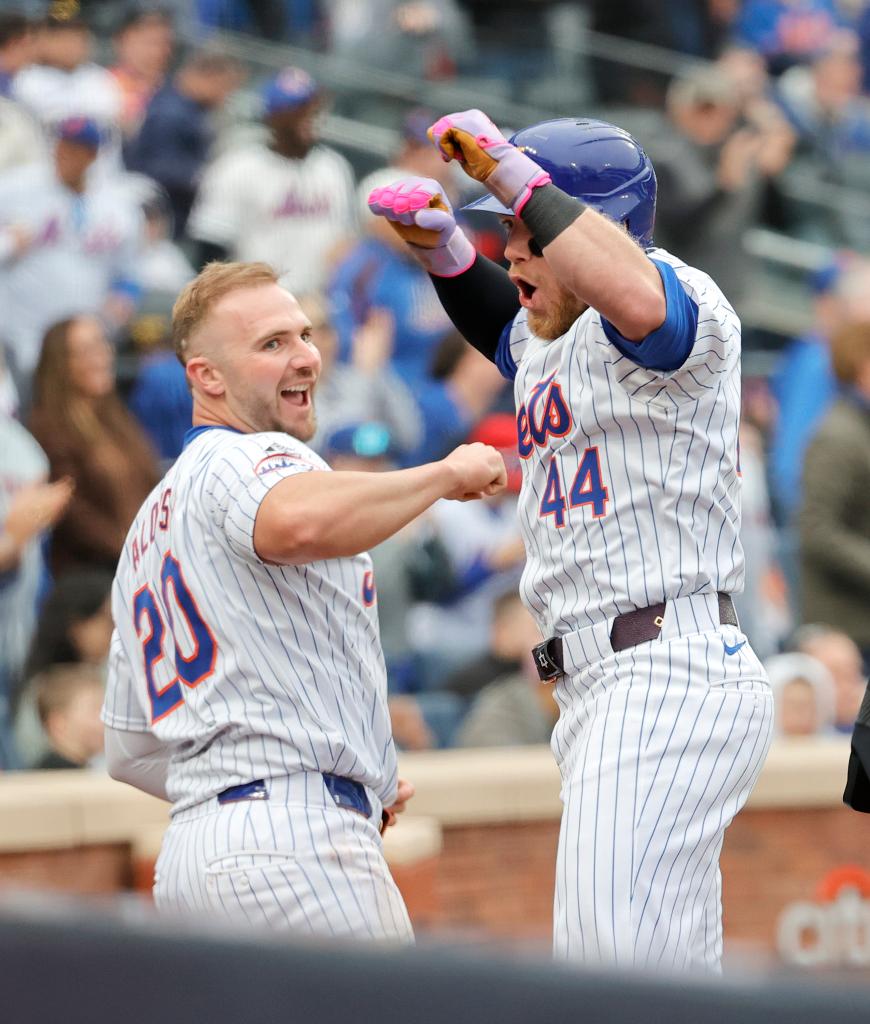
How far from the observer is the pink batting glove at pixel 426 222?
3.72 metres

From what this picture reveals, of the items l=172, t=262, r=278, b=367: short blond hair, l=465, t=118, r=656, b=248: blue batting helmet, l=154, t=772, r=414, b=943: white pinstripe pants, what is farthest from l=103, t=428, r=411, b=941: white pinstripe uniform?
l=465, t=118, r=656, b=248: blue batting helmet

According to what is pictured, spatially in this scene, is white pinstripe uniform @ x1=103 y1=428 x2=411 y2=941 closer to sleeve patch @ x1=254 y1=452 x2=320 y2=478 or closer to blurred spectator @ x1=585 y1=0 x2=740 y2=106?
sleeve patch @ x1=254 y1=452 x2=320 y2=478

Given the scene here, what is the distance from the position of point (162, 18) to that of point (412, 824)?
4945mm

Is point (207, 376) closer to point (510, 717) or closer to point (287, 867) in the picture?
point (287, 867)

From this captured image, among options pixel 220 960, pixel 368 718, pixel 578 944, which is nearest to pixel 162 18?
pixel 368 718

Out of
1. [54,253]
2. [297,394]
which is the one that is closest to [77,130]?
[54,253]

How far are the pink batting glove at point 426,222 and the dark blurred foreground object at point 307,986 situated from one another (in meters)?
2.17

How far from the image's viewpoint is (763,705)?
3371 millimetres

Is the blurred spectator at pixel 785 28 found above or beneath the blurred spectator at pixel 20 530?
above

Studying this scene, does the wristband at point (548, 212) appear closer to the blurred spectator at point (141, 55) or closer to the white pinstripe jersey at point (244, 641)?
the white pinstripe jersey at point (244, 641)

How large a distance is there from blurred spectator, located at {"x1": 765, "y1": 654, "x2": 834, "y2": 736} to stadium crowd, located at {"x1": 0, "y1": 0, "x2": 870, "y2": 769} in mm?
12

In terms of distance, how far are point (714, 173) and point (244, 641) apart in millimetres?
7013

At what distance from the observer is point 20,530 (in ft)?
21.1

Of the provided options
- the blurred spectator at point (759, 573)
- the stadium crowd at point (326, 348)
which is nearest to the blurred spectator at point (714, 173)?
the stadium crowd at point (326, 348)
